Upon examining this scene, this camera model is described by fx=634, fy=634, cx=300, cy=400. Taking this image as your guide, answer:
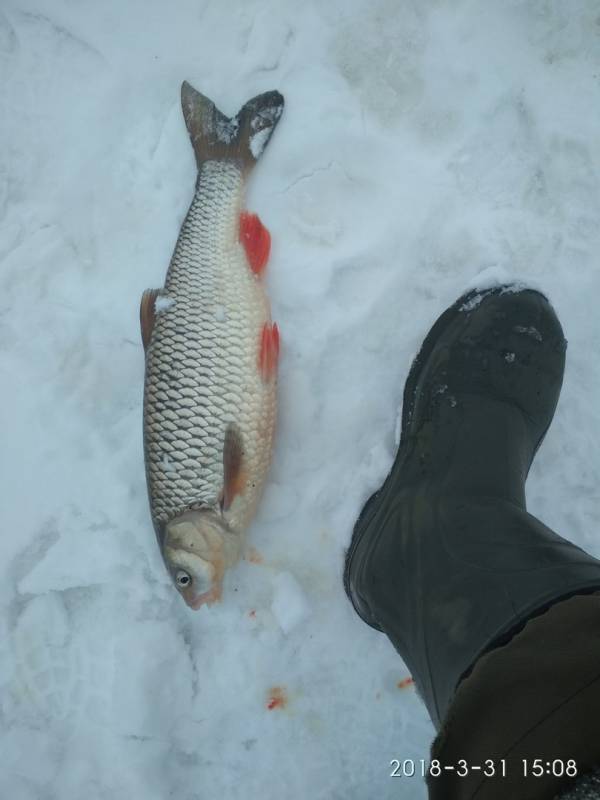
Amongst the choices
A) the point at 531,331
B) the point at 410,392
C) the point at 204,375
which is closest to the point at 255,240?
the point at 204,375

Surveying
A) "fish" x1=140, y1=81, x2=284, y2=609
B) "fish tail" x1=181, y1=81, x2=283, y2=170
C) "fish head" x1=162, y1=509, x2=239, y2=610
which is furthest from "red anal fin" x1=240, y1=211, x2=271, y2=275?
"fish head" x1=162, y1=509, x2=239, y2=610

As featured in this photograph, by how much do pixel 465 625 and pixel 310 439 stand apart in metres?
0.77

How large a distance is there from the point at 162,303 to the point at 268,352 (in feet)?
1.05

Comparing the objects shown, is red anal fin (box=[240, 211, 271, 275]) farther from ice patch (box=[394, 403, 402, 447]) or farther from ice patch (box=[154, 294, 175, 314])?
ice patch (box=[394, 403, 402, 447])

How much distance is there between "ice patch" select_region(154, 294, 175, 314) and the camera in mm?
1729

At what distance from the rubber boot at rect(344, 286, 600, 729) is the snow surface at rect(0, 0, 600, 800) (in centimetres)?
10

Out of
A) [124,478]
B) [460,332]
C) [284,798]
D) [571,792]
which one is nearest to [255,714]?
[284,798]

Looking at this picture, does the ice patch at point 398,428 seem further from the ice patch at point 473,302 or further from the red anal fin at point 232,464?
the red anal fin at point 232,464

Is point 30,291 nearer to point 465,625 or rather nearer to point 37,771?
point 37,771

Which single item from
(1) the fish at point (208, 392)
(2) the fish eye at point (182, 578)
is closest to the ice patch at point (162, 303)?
(1) the fish at point (208, 392)

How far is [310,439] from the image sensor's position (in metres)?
1.89

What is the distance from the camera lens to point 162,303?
5.72 ft

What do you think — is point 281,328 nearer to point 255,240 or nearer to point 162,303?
Answer: point 255,240

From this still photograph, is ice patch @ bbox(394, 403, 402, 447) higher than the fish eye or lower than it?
higher
